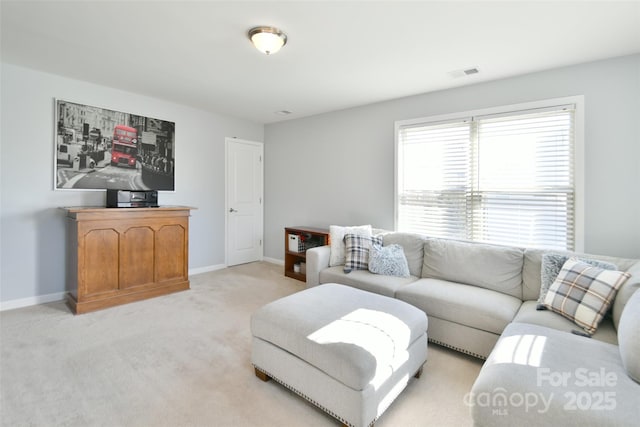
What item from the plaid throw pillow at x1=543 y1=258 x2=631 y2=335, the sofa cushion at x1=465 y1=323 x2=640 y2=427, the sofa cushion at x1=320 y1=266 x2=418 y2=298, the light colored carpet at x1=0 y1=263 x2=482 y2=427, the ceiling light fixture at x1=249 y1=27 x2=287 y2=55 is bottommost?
the light colored carpet at x1=0 y1=263 x2=482 y2=427

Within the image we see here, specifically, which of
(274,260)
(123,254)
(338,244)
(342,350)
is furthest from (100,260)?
(342,350)

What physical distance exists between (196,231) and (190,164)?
3.32 ft

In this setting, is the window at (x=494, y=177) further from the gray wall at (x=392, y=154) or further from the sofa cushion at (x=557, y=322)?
the sofa cushion at (x=557, y=322)

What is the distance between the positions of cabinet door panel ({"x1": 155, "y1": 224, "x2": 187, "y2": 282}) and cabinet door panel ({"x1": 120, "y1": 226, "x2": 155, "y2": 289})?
0.09 meters

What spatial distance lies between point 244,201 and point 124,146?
1957mm

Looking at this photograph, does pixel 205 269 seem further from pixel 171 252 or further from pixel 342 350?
pixel 342 350

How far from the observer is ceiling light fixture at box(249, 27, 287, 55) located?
2289mm

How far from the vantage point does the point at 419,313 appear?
2.15 meters

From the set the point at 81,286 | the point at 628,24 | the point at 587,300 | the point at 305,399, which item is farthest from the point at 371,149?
the point at 81,286

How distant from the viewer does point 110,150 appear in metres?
3.78

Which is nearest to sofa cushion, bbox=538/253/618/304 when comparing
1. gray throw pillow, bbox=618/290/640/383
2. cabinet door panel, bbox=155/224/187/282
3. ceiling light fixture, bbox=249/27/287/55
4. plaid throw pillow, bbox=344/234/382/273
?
gray throw pillow, bbox=618/290/640/383

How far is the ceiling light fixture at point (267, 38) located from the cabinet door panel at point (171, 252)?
248 cm

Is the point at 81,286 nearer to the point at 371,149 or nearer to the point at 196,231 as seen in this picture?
the point at 196,231

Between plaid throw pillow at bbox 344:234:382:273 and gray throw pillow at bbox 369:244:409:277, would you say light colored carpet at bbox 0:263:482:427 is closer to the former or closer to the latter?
gray throw pillow at bbox 369:244:409:277
